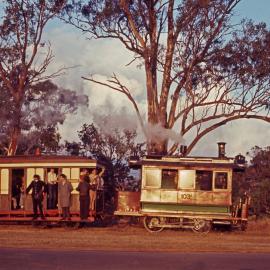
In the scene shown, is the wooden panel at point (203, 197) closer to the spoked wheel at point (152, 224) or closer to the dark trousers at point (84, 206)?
the spoked wheel at point (152, 224)

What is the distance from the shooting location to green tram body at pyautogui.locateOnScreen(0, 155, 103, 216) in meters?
26.5

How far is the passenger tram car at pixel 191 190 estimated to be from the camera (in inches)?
995

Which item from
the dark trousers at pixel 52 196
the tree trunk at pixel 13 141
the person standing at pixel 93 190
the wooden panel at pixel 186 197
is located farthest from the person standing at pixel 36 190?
the tree trunk at pixel 13 141

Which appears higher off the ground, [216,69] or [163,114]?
[216,69]

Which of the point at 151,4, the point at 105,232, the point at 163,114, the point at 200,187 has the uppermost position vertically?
the point at 151,4

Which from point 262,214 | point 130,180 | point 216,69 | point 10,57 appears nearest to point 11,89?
point 10,57

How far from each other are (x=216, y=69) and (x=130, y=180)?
6611mm

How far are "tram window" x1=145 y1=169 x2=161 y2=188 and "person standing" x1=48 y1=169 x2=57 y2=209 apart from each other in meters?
3.45

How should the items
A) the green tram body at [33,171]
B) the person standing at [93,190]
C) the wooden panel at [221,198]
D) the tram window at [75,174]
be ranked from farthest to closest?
the tram window at [75,174]
the green tram body at [33,171]
the person standing at [93,190]
the wooden panel at [221,198]

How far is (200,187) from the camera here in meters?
25.4

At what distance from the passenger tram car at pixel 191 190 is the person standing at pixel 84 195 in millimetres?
1829

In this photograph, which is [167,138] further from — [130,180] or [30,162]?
[30,162]

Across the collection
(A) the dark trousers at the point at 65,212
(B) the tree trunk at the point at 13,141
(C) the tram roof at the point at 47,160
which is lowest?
(A) the dark trousers at the point at 65,212

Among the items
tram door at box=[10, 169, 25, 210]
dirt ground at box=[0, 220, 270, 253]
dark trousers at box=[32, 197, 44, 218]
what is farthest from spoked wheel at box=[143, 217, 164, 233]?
tram door at box=[10, 169, 25, 210]
